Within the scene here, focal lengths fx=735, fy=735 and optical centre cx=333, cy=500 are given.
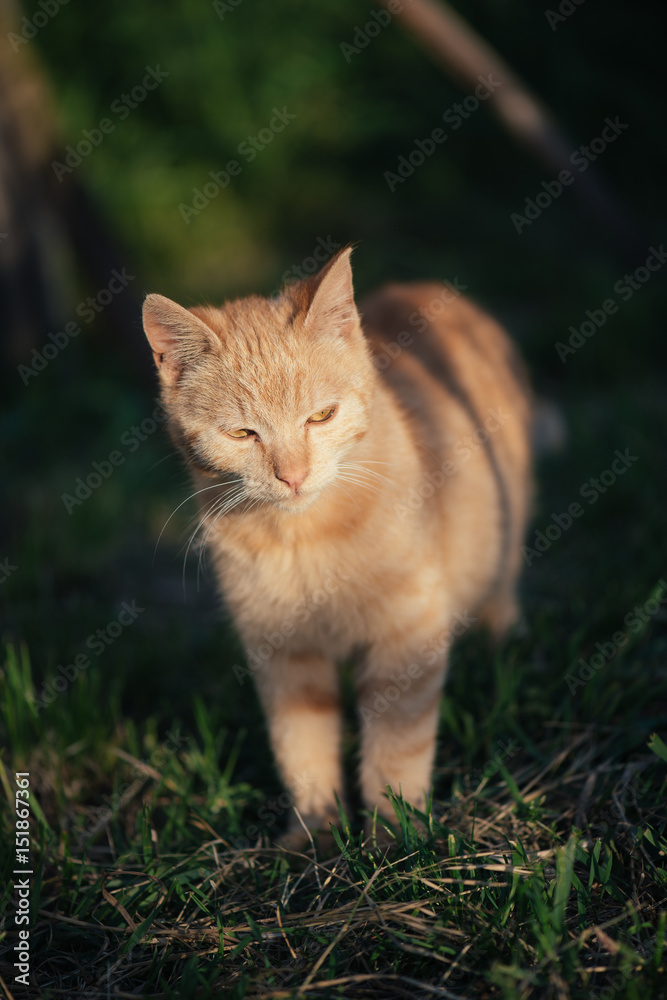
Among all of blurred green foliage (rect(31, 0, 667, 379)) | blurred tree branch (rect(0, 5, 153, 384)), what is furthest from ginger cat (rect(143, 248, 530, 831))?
blurred green foliage (rect(31, 0, 667, 379))

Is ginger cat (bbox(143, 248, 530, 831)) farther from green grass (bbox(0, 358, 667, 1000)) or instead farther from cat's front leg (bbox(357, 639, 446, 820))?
green grass (bbox(0, 358, 667, 1000))

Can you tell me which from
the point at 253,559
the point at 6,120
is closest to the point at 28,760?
the point at 253,559

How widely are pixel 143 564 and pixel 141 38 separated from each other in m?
4.76

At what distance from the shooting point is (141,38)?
5848mm

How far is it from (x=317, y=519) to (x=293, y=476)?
A: 20 cm

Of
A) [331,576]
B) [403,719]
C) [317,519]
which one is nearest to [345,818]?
[403,719]

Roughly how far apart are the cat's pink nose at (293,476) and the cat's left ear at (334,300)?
386 millimetres

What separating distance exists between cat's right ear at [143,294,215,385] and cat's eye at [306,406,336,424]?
0.32 m

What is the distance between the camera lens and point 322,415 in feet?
5.95

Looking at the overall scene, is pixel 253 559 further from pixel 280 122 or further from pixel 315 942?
pixel 280 122

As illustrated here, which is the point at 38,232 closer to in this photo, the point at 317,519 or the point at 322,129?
the point at 322,129

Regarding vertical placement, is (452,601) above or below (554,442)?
below

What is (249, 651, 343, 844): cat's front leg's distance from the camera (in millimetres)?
1967

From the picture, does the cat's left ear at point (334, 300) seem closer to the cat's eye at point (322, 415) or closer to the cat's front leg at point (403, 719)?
the cat's eye at point (322, 415)
